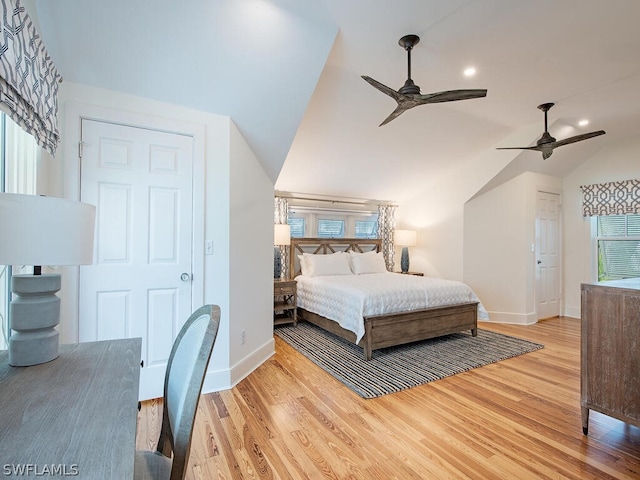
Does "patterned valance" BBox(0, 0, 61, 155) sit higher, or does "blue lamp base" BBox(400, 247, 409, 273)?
"patterned valance" BBox(0, 0, 61, 155)

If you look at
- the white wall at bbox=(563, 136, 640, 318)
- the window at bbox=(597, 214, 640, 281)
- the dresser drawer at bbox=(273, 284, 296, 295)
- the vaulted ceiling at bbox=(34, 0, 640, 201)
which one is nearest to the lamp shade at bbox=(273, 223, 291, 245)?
the dresser drawer at bbox=(273, 284, 296, 295)

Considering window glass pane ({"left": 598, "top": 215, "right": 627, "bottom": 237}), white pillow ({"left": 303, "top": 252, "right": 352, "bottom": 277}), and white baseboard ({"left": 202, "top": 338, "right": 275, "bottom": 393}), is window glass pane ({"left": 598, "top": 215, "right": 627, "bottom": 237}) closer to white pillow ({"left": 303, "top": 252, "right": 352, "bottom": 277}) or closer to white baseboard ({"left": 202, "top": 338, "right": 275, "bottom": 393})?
white pillow ({"left": 303, "top": 252, "right": 352, "bottom": 277})

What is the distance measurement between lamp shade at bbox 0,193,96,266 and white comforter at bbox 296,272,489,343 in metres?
2.60

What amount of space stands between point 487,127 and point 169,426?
4.58 m

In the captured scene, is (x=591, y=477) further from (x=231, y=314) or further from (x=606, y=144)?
(x=606, y=144)

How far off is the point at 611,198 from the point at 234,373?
570 cm

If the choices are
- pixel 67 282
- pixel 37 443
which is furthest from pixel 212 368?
pixel 37 443

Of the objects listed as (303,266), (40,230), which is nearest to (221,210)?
(40,230)

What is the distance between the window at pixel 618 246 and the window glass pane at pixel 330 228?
4030mm

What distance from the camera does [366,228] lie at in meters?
6.02

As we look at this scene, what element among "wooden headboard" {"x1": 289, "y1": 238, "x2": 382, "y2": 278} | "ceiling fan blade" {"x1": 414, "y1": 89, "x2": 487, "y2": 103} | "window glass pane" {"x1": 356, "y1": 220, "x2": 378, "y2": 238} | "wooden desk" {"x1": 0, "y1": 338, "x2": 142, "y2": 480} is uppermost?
"ceiling fan blade" {"x1": 414, "y1": 89, "x2": 487, "y2": 103}

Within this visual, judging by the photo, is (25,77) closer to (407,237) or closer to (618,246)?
(407,237)

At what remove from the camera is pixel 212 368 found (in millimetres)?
2523

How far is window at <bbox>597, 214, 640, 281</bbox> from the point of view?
4.60 m
